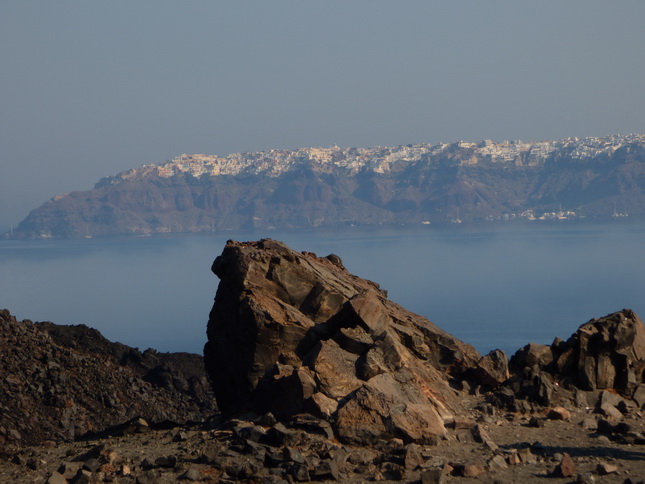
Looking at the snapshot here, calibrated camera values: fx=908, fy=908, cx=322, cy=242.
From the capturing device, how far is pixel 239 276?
1355 centimetres

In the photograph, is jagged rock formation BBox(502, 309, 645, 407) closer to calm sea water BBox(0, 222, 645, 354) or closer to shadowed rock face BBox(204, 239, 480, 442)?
shadowed rock face BBox(204, 239, 480, 442)

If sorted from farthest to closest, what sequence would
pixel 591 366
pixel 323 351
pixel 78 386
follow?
1. pixel 78 386
2. pixel 591 366
3. pixel 323 351

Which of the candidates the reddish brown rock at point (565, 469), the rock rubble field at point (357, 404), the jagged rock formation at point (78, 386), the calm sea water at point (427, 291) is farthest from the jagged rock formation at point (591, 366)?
the calm sea water at point (427, 291)

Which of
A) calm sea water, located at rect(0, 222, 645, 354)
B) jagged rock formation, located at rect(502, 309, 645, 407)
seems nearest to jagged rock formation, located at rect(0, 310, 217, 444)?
jagged rock formation, located at rect(502, 309, 645, 407)

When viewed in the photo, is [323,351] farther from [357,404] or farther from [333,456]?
[333,456]

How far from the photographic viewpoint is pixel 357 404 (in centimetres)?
1055

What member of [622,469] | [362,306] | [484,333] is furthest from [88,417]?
[484,333]

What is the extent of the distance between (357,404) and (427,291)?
78.6m

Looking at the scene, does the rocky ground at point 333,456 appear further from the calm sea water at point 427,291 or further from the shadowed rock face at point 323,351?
the calm sea water at point 427,291

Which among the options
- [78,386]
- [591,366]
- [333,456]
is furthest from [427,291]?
[333,456]

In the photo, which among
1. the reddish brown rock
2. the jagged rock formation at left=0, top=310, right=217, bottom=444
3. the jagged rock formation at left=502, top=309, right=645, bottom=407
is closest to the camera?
the reddish brown rock

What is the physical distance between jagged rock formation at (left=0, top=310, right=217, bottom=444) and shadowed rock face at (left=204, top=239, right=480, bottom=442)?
14.9 feet

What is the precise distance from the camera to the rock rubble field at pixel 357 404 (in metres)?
9.48

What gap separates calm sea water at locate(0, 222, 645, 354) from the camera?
6531 cm
